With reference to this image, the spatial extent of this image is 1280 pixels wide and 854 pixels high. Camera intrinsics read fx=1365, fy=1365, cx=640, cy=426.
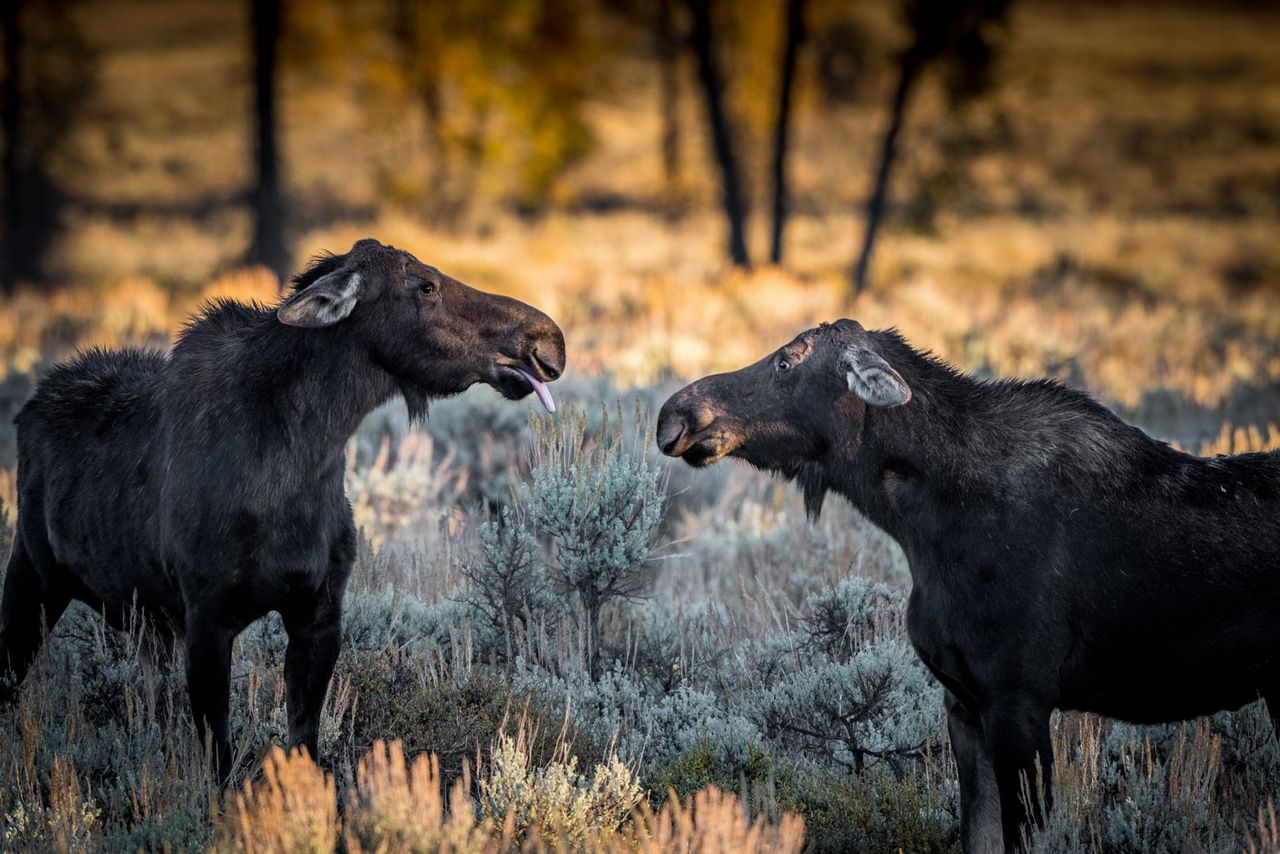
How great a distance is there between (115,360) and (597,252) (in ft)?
99.6

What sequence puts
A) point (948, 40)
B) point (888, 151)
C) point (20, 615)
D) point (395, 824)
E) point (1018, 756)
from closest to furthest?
1. point (395, 824)
2. point (1018, 756)
3. point (20, 615)
4. point (948, 40)
5. point (888, 151)

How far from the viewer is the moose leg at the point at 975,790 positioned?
5.19 m

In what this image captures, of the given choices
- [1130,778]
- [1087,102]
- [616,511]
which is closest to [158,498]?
[616,511]

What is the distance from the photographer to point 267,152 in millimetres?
22031

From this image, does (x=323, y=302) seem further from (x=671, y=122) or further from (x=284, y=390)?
(x=671, y=122)

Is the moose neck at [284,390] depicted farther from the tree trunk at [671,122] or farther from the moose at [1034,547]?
the tree trunk at [671,122]

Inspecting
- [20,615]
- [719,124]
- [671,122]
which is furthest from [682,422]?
[671,122]

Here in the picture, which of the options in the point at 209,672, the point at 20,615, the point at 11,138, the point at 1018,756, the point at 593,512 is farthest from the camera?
the point at 11,138

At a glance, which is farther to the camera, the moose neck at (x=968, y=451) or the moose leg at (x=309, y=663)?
the moose leg at (x=309, y=663)

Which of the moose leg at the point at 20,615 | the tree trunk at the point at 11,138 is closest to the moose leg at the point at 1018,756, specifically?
the moose leg at the point at 20,615

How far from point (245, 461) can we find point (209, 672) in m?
0.84

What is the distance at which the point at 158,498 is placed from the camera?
223 inches

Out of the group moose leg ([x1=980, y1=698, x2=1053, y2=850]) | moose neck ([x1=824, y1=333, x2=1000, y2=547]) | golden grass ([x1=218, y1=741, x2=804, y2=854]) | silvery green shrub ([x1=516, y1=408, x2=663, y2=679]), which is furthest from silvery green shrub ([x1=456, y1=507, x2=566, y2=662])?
moose leg ([x1=980, y1=698, x2=1053, y2=850])

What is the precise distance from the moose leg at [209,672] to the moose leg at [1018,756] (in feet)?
9.55
